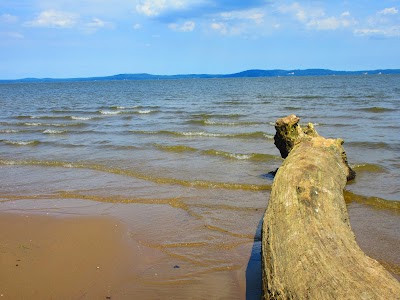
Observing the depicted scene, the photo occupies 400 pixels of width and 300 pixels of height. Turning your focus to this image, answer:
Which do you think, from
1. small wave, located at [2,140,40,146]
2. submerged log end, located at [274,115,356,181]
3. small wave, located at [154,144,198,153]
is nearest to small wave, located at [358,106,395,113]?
small wave, located at [154,144,198,153]

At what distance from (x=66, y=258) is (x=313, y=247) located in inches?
137

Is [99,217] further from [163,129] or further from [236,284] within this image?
[163,129]

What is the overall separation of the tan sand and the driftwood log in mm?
1953

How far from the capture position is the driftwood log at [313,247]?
2.93 m

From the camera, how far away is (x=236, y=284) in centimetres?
464

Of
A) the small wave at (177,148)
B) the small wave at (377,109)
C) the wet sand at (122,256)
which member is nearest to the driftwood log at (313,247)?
the wet sand at (122,256)

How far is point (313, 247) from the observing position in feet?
11.3

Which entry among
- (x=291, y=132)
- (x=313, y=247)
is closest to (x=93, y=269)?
(x=313, y=247)

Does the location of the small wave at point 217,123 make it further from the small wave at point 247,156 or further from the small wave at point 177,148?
the small wave at point 247,156

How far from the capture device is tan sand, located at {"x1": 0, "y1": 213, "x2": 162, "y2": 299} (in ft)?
15.1

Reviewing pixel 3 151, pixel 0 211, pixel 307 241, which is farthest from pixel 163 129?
pixel 307 241

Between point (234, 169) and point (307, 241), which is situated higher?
point (307, 241)

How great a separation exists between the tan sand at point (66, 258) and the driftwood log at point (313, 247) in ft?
6.41

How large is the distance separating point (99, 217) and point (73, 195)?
1.74m
